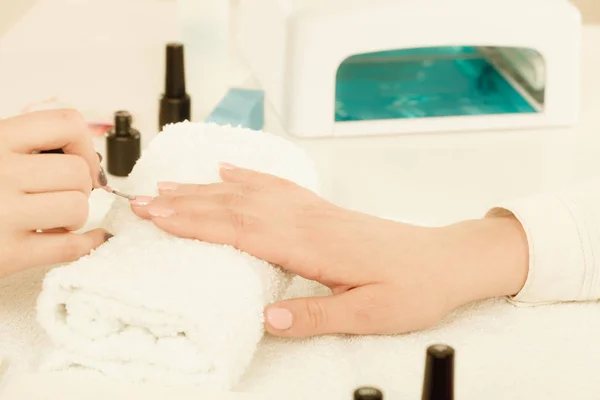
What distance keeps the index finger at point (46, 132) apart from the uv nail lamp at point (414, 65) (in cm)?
44

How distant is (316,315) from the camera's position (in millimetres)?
755

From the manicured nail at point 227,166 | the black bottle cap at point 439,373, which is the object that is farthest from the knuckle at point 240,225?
the black bottle cap at point 439,373

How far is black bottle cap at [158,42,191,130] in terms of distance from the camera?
1.19 meters

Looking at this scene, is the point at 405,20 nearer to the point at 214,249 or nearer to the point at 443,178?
the point at 443,178

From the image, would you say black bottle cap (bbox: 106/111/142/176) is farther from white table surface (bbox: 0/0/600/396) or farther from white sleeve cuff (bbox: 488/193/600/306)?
white sleeve cuff (bbox: 488/193/600/306)

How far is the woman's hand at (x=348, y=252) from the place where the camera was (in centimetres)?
76

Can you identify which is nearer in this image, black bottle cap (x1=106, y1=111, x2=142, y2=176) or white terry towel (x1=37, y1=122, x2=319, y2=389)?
white terry towel (x1=37, y1=122, x2=319, y2=389)

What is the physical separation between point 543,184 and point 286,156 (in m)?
0.36

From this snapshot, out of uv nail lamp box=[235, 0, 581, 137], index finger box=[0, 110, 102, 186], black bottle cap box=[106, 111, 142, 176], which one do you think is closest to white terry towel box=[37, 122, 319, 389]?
index finger box=[0, 110, 102, 186]

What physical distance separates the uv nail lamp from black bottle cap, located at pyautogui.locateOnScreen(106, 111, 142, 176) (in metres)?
0.23

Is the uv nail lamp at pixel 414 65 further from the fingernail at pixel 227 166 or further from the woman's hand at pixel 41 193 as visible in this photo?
the woman's hand at pixel 41 193

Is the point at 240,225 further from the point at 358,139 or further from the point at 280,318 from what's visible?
the point at 358,139

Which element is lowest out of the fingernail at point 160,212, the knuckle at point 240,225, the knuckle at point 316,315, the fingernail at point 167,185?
the knuckle at point 316,315

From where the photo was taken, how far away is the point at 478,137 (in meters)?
1.25
